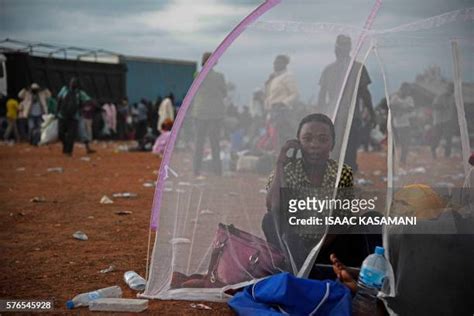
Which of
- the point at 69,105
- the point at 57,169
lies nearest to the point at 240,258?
the point at 57,169

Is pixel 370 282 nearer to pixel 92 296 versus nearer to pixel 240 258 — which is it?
pixel 240 258

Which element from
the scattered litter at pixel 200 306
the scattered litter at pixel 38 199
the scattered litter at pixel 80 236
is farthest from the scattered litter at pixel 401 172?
the scattered litter at pixel 38 199

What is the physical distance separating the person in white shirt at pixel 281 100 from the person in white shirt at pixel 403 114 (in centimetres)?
65

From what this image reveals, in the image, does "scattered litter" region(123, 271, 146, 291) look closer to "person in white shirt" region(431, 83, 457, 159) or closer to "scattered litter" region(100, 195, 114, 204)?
"person in white shirt" region(431, 83, 457, 159)

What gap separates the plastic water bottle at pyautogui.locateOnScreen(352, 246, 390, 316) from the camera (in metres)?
3.70

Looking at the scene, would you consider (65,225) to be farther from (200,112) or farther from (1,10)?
(200,112)

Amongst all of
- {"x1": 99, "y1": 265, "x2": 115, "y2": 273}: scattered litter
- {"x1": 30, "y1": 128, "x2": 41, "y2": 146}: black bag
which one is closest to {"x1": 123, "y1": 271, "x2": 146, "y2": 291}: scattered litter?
{"x1": 99, "y1": 265, "x2": 115, "y2": 273}: scattered litter

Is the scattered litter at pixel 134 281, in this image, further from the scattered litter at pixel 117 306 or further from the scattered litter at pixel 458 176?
the scattered litter at pixel 458 176

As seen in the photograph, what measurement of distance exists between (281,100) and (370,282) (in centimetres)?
129

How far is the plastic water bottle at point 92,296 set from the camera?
4.00 m

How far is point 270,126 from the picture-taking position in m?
4.27

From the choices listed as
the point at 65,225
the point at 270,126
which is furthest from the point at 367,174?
the point at 270,126

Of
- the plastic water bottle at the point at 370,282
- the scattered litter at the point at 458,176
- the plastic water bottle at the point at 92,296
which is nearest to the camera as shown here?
the plastic water bottle at the point at 370,282

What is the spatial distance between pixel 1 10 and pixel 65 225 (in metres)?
2.23
